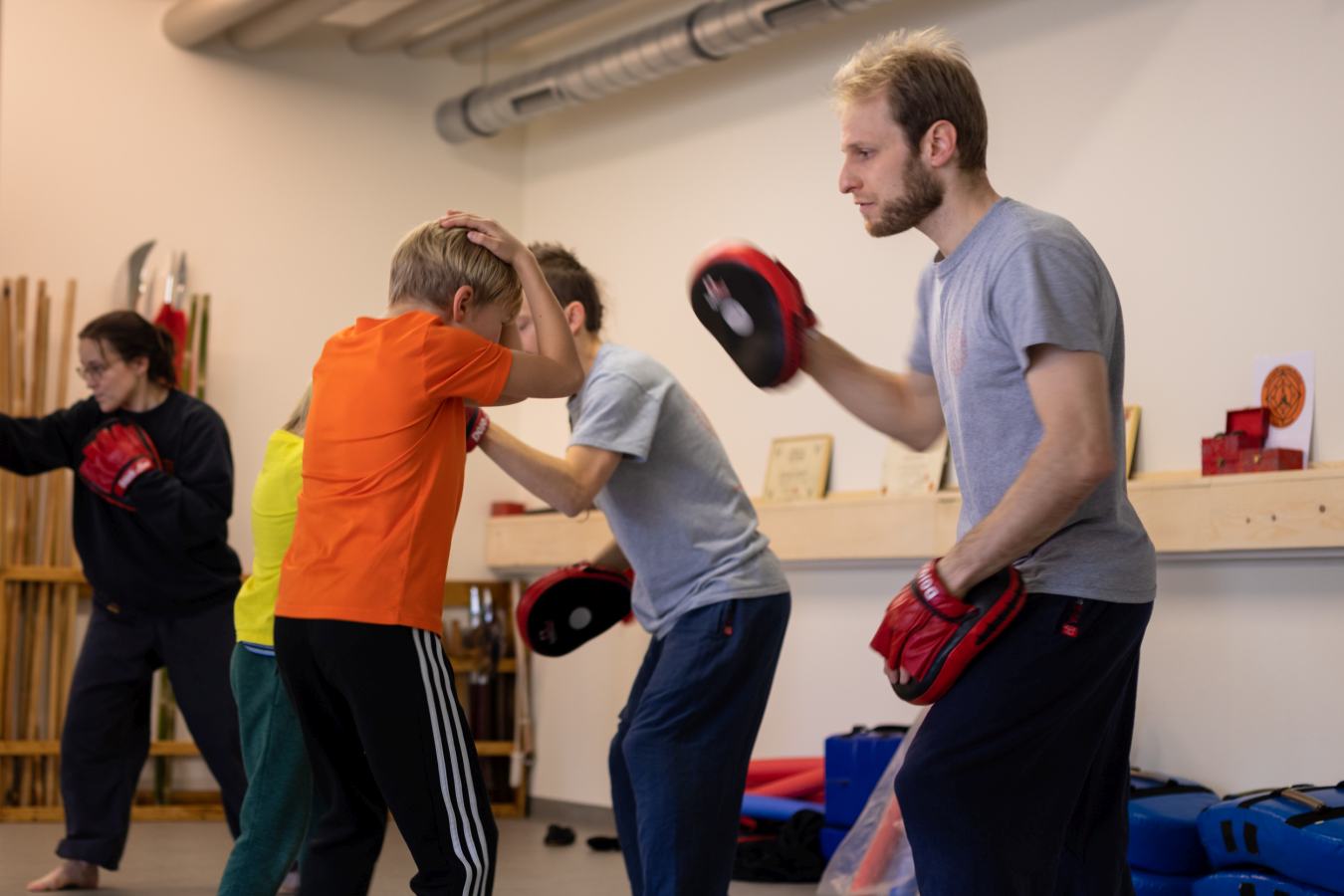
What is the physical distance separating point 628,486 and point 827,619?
2.70 meters

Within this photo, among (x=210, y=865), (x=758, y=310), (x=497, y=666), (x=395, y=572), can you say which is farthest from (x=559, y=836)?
(x=758, y=310)

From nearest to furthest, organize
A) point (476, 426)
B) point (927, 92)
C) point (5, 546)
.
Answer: point (927, 92) < point (476, 426) < point (5, 546)

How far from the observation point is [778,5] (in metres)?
5.41

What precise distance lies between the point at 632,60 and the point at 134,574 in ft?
9.76

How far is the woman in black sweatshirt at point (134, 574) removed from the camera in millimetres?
4254

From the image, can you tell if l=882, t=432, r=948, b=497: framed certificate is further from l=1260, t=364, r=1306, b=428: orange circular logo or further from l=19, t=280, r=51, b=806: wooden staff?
l=19, t=280, r=51, b=806: wooden staff

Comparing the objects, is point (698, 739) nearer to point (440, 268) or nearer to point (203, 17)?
point (440, 268)

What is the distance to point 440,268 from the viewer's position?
256 centimetres

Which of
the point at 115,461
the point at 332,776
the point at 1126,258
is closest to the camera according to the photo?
the point at 332,776

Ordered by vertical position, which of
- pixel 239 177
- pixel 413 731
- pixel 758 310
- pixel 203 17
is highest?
pixel 203 17

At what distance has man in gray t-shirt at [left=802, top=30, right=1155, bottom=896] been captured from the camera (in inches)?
78.4

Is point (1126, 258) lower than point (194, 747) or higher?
higher

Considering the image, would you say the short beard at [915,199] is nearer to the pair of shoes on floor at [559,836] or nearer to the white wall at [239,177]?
the pair of shoes on floor at [559,836]

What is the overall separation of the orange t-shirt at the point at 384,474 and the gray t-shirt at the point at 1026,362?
0.80 meters
